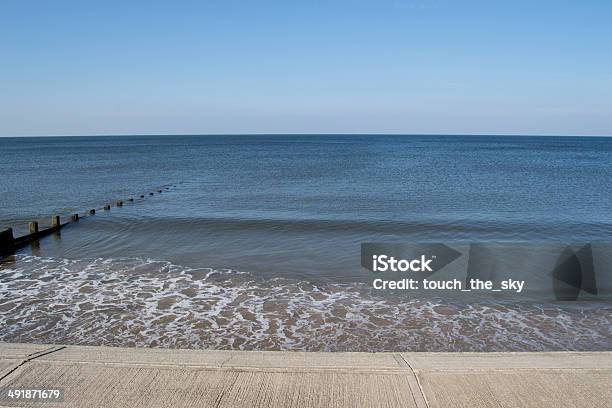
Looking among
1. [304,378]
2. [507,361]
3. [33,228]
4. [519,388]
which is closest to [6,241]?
[33,228]

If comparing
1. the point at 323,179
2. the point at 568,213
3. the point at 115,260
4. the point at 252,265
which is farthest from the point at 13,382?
the point at 323,179

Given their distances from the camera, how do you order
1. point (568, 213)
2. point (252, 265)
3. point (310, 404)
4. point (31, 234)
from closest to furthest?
point (310, 404)
point (252, 265)
point (31, 234)
point (568, 213)

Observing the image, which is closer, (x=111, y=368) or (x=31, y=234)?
(x=111, y=368)

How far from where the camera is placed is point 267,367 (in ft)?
20.1

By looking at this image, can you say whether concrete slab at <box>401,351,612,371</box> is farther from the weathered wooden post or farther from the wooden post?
the wooden post

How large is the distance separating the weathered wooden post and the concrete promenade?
12.6 meters

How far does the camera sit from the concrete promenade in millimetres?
5371

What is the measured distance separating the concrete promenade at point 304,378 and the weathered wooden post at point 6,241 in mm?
12610

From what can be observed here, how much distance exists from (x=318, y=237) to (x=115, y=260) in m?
8.05

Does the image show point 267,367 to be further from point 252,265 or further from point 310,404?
point 252,265

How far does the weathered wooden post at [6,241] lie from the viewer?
17359 mm
